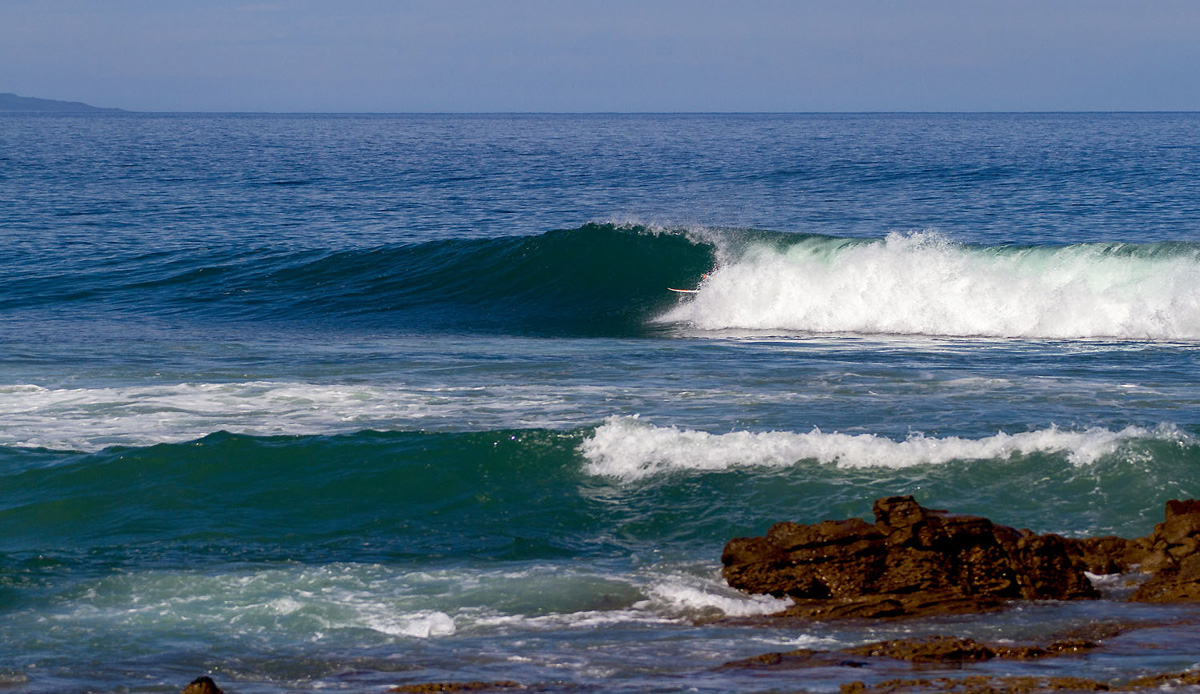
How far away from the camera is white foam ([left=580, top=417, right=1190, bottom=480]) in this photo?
10938 mm

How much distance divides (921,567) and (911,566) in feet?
0.21

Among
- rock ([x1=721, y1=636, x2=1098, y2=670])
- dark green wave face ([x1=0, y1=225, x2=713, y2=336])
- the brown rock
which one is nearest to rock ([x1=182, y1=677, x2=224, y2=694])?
rock ([x1=721, y1=636, x2=1098, y2=670])

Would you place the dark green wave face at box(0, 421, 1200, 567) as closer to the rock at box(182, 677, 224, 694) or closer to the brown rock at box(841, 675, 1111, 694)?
the brown rock at box(841, 675, 1111, 694)

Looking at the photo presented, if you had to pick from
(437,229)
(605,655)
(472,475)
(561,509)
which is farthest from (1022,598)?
(437,229)

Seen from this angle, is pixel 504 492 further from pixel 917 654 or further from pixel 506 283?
pixel 506 283

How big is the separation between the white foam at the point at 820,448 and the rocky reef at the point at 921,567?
9.65 ft

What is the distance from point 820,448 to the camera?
11.2m

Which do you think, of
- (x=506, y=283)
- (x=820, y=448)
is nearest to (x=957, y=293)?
(x=506, y=283)

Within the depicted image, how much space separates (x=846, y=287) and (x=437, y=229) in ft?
42.7

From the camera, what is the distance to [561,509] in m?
10.4

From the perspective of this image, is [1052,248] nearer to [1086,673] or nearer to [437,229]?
[437,229]

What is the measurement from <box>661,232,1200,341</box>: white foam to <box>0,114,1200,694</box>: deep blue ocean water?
0.08 m

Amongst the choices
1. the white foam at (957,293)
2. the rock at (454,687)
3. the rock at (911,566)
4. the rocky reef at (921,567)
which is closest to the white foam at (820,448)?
the rocky reef at (921,567)

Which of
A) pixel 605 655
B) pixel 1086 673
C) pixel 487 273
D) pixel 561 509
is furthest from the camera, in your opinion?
pixel 487 273
